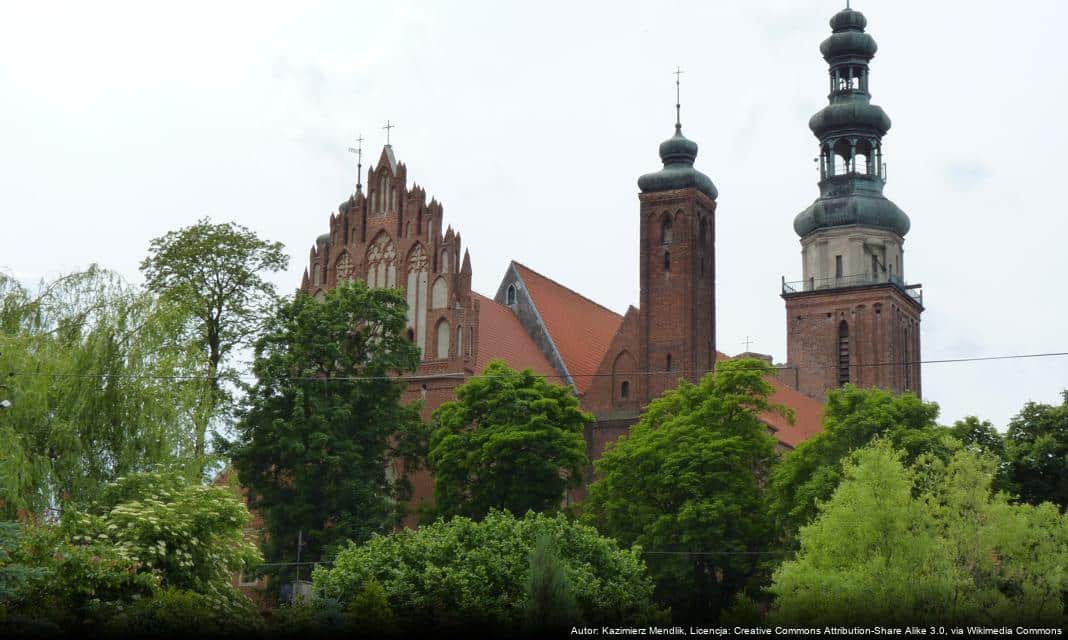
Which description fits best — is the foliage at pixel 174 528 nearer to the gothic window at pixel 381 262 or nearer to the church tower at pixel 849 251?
the gothic window at pixel 381 262

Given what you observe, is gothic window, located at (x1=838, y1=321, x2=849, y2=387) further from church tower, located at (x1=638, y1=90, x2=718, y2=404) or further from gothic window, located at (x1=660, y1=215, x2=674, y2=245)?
gothic window, located at (x1=660, y1=215, x2=674, y2=245)

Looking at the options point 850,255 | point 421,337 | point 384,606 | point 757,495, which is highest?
point 850,255

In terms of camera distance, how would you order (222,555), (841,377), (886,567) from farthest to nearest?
(841,377) < (886,567) < (222,555)

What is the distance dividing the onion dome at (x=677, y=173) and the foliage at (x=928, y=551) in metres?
21.1

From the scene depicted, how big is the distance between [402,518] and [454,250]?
409 inches

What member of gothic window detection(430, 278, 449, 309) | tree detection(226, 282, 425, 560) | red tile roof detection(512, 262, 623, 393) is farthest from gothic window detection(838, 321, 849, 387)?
tree detection(226, 282, 425, 560)

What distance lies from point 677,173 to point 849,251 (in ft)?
66.9

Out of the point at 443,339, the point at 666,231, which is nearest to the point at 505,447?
the point at 443,339

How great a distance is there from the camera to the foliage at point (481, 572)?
3025 cm

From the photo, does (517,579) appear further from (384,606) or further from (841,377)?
(841,377)

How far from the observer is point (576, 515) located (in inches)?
1721

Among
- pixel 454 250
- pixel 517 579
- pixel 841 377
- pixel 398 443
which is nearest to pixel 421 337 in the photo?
pixel 454 250

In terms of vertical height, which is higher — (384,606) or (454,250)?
(454,250)

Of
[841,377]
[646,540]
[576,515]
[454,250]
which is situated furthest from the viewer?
[841,377]
